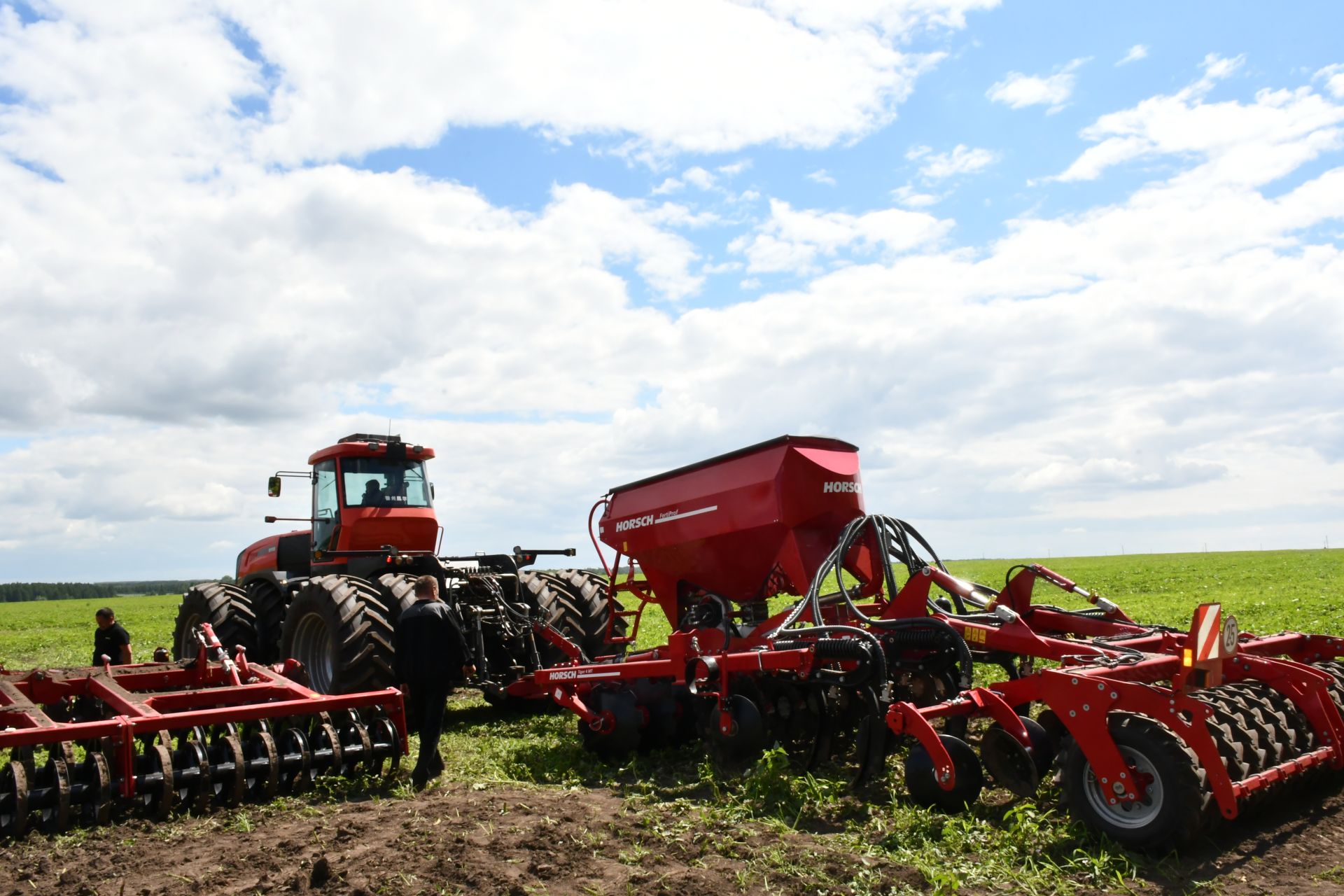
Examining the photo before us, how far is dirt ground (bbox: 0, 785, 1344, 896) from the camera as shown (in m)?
4.34

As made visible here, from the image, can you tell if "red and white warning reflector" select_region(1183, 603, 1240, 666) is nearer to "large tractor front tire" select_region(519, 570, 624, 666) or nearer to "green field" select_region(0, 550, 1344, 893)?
"green field" select_region(0, 550, 1344, 893)

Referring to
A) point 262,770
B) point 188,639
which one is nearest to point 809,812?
point 262,770

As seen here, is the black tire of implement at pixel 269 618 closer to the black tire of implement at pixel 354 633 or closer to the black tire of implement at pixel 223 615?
the black tire of implement at pixel 223 615

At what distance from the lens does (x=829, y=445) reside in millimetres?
8062

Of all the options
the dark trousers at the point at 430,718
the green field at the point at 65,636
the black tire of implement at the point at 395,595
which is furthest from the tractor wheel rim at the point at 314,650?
the green field at the point at 65,636

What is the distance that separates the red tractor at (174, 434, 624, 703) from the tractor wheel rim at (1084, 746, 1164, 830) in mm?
4759

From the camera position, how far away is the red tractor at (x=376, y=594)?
8102 millimetres

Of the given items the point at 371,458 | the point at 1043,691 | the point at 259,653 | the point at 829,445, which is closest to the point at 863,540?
the point at 829,445

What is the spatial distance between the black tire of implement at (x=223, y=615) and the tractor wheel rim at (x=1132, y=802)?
829 cm

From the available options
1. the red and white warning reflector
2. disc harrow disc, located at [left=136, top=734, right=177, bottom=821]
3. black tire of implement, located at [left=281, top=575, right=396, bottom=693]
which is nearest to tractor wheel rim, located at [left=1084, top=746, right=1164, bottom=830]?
the red and white warning reflector

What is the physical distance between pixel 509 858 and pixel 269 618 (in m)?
6.77

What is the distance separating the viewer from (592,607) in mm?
9891

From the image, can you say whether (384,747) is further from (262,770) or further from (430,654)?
(262,770)

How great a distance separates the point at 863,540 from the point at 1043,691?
2967 millimetres
